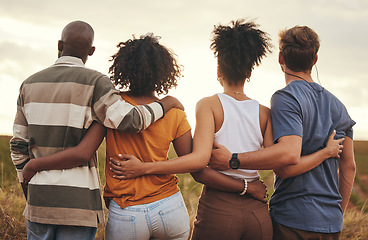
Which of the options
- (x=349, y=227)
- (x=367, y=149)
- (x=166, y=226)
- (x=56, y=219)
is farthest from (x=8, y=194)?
(x=367, y=149)

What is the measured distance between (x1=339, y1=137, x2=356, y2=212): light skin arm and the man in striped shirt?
1373mm

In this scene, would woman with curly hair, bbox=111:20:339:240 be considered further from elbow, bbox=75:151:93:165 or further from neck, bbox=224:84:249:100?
elbow, bbox=75:151:93:165

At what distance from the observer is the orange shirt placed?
2.41 meters

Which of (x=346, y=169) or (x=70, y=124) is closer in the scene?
(x=70, y=124)

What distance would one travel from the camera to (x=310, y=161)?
8.46 feet

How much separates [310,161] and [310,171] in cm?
10

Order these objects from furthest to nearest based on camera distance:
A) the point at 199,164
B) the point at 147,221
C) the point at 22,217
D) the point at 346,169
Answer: the point at 22,217, the point at 346,169, the point at 199,164, the point at 147,221

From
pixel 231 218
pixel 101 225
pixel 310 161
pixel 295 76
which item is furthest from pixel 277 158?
pixel 101 225

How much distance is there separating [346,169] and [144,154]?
157cm

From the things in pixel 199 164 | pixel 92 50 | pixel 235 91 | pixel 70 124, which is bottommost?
pixel 199 164

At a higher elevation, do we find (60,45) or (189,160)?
(60,45)

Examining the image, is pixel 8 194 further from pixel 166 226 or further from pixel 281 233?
pixel 281 233

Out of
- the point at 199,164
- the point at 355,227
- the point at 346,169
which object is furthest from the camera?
the point at 355,227

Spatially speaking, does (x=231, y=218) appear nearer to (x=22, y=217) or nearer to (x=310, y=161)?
(x=310, y=161)
